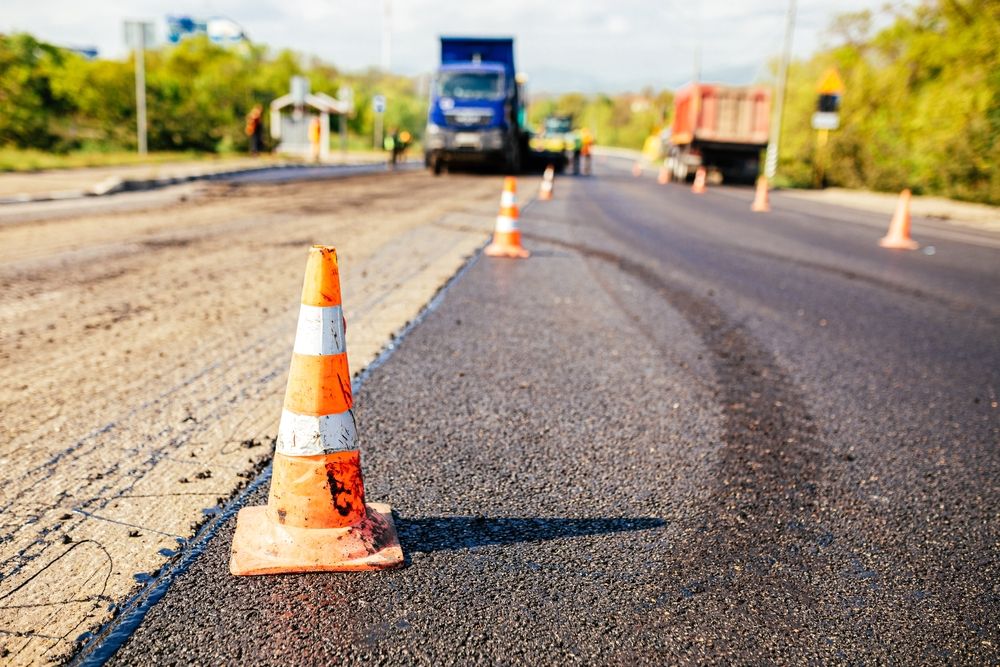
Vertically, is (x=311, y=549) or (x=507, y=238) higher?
(x=507, y=238)

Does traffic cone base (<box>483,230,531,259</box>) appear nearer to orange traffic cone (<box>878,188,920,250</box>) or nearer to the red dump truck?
orange traffic cone (<box>878,188,920,250</box>)

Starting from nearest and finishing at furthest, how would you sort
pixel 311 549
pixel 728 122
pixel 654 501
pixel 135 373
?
pixel 311 549 < pixel 654 501 < pixel 135 373 < pixel 728 122

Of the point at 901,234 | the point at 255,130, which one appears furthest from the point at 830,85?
the point at 255,130

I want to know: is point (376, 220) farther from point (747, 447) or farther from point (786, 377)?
point (747, 447)

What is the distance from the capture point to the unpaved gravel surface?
2.43m

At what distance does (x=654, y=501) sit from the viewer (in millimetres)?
3020

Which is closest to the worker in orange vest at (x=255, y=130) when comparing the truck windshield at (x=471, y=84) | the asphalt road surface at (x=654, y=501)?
the truck windshield at (x=471, y=84)

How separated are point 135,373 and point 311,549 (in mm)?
2340

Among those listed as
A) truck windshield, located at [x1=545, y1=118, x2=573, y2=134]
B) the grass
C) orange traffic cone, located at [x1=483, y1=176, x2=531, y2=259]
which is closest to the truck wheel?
the grass

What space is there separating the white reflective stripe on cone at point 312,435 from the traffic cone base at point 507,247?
6.50 m

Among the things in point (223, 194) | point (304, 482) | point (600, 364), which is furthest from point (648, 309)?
point (223, 194)

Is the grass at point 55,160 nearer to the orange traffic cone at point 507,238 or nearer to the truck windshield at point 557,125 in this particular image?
the orange traffic cone at point 507,238

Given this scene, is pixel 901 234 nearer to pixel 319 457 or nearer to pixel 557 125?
pixel 319 457

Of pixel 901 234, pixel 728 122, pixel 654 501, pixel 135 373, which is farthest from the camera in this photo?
pixel 728 122
